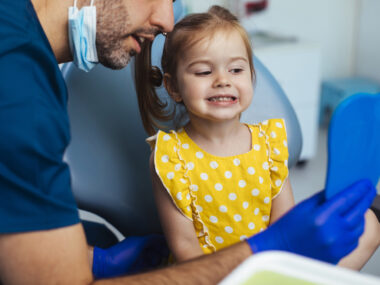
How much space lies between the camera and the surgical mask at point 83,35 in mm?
914

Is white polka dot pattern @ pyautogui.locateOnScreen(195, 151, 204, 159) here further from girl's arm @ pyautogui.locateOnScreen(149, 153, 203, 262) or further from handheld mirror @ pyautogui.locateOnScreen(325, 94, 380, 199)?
handheld mirror @ pyautogui.locateOnScreen(325, 94, 380, 199)

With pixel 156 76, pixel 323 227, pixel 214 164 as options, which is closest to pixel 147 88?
pixel 156 76

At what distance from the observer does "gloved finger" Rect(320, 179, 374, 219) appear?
0.67 m

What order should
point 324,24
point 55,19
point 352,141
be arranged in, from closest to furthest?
point 352,141 < point 55,19 < point 324,24

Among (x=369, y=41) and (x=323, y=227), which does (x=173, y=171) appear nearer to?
(x=323, y=227)

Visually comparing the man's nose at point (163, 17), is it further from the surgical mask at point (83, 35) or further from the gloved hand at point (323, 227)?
the gloved hand at point (323, 227)

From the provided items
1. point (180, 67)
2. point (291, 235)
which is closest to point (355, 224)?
point (291, 235)

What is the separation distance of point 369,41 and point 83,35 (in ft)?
9.62

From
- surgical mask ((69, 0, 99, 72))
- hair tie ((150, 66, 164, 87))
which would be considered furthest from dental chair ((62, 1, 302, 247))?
surgical mask ((69, 0, 99, 72))

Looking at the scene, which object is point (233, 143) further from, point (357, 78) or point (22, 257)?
point (357, 78)

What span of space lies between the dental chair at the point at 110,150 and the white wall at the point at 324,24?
201 centimetres

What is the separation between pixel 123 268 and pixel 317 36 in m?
2.81

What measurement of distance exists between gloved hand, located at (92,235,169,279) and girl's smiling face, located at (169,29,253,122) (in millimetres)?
331

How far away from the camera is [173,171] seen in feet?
3.27
